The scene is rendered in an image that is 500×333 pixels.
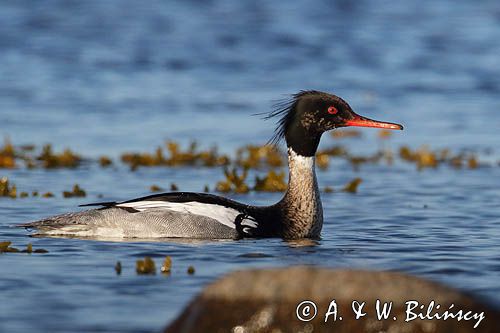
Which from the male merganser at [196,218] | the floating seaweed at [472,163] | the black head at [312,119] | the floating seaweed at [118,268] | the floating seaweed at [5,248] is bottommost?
the floating seaweed at [118,268]

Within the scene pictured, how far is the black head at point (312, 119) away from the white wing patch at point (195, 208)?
101 centimetres

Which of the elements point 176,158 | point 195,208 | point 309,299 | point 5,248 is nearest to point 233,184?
point 176,158

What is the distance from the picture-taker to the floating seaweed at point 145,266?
7.61 metres

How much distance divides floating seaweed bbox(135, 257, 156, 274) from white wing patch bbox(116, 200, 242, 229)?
176 centimetres

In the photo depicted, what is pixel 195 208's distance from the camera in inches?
369

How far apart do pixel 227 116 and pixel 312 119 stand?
27.0 ft

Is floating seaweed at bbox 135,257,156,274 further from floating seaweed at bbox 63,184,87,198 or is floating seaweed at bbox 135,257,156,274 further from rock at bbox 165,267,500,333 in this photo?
floating seaweed at bbox 63,184,87,198

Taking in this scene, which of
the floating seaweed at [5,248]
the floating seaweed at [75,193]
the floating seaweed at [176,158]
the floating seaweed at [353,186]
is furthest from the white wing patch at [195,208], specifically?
the floating seaweed at [176,158]

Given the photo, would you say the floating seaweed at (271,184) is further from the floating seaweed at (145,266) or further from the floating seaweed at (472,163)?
the floating seaweed at (145,266)

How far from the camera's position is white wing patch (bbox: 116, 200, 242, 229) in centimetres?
936

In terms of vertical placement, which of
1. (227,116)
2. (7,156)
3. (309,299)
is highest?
(227,116)

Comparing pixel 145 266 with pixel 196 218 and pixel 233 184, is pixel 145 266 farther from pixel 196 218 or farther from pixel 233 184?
pixel 233 184

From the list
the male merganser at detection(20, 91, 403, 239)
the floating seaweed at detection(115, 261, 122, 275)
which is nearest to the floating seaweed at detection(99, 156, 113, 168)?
the male merganser at detection(20, 91, 403, 239)

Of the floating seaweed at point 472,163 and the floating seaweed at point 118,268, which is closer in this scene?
the floating seaweed at point 118,268
